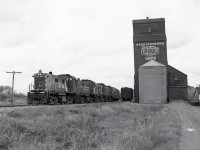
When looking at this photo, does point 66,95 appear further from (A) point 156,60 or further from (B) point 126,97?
(A) point 156,60

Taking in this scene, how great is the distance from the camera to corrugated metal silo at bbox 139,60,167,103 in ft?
187

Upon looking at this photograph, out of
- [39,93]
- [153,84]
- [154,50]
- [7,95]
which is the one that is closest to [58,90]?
[39,93]

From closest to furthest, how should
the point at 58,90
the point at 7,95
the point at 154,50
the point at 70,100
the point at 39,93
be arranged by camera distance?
the point at 39,93, the point at 58,90, the point at 70,100, the point at 154,50, the point at 7,95

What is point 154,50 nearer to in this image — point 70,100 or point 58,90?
point 70,100

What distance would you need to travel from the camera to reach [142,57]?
6831cm

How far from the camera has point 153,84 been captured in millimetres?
57312

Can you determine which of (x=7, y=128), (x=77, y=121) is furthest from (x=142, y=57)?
(x=7, y=128)

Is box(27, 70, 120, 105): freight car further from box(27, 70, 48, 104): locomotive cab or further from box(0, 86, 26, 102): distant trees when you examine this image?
box(0, 86, 26, 102): distant trees

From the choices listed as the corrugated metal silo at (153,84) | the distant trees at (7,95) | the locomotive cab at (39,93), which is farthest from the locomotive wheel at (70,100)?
the distant trees at (7,95)

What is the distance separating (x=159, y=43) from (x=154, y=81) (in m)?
14.6

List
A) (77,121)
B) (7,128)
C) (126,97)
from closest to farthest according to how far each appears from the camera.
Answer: (7,128) < (77,121) < (126,97)

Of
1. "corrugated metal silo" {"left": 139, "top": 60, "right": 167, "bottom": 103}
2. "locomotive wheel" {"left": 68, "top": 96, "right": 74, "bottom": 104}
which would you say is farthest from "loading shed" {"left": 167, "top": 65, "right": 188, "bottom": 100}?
"locomotive wheel" {"left": 68, "top": 96, "right": 74, "bottom": 104}

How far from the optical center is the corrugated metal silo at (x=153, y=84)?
5691 cm

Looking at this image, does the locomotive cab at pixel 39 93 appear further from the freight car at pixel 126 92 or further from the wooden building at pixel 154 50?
the wooden building at pixel 154 50
